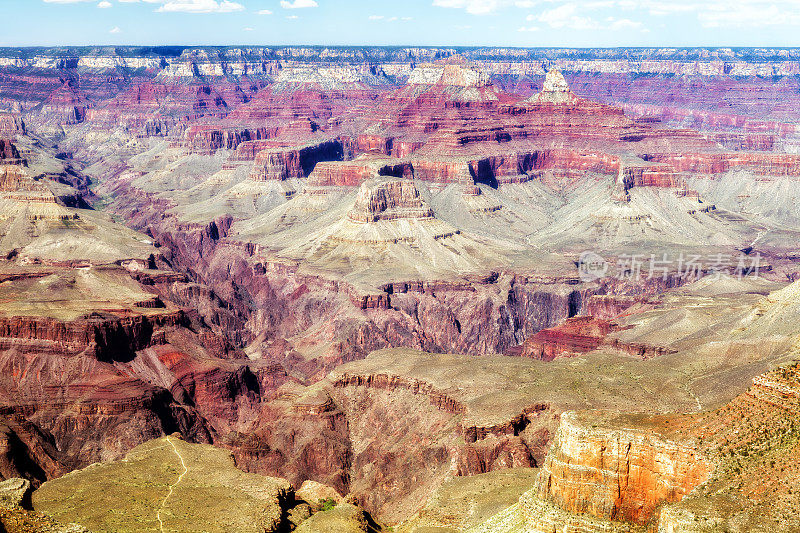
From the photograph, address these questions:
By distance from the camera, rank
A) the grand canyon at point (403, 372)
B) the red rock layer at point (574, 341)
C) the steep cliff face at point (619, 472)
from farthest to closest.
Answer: the red rock layer at point (574, 341), the grand canyon at point (403, 372), the steep cliff face at point (619, 472)

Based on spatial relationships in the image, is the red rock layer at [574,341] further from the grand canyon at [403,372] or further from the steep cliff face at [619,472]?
the steep cliff face at [619,472]

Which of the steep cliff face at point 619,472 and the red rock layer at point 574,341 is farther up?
the steep cliff face at point 619,472

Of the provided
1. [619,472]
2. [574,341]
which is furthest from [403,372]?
[619,472]

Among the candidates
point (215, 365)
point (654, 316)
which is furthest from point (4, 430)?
point (654, 316)

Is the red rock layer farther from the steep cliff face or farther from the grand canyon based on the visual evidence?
the steep cliff face

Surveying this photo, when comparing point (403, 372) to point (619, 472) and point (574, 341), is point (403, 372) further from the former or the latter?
point (619, 472)

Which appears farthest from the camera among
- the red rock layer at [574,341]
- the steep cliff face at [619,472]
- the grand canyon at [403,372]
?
the red rock layer at [574,341]

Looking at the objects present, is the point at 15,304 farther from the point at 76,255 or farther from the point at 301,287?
the point at 301,287

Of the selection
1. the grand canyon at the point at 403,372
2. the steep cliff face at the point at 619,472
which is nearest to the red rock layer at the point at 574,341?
the grand canyon at the point at 403,372

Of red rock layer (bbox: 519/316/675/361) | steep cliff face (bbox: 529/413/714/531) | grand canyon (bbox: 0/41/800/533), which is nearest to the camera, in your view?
steep cliff face (bbox: 529/413/714/531)

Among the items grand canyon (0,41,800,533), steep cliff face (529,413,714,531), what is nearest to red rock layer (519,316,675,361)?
grand canyon (0,41,800,533)

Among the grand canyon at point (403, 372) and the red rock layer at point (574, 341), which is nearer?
the grand canyon at point (403, 372)
